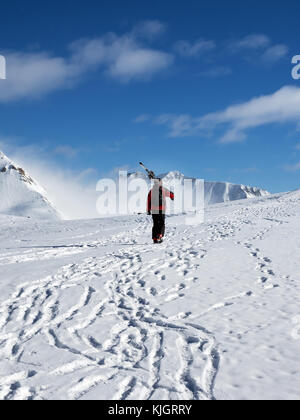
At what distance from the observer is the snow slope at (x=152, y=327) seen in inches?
152

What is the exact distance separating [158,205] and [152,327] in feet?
Result: 29.7

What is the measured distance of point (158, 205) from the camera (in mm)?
14359

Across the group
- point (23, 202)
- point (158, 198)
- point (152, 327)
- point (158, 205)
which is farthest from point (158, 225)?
point (23, 202)

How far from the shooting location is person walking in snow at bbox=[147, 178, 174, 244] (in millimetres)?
14359

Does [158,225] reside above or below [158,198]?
below

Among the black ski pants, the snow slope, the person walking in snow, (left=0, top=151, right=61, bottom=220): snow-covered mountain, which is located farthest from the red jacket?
(left=0, top=151, right=61, bottom=220): snow-covered mountain

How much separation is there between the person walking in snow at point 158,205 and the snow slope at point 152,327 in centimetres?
315

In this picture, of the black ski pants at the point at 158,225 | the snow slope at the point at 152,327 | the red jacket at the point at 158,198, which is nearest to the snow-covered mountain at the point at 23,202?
the black ski pants at the point at 158,225

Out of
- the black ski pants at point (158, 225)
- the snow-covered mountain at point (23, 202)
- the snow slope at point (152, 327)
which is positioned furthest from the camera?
the snow-covered mountain at point (23, 202)

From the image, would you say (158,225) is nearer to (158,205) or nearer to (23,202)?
(158,205)

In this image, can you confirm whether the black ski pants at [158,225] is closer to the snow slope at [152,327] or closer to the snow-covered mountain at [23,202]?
the snow slope at [152,327]

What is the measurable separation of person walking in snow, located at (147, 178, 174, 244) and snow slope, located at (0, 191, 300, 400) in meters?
3.15

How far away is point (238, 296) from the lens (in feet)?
23.1
